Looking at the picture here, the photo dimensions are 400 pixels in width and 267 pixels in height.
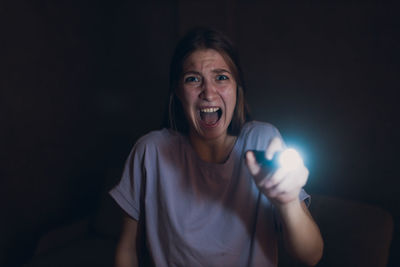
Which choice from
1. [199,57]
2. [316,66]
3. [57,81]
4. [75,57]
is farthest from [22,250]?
[316,66]

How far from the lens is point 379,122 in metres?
1.37

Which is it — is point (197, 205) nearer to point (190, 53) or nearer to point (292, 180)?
point (292, 180)

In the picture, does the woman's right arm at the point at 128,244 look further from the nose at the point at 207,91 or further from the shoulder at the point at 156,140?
the nose at the point at 207,91

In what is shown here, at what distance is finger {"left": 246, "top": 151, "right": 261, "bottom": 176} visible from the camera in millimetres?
702

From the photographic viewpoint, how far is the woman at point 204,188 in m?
0.94

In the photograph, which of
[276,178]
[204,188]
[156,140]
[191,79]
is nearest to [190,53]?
[191,79]

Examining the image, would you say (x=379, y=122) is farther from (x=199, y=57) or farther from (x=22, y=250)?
(x=22, y=250)

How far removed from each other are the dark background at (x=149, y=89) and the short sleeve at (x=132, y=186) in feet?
3.09

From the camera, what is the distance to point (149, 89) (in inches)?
86.8

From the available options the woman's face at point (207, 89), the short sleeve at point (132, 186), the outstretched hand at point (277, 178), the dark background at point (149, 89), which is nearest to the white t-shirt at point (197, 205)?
the short sleeve at point (132, 186)

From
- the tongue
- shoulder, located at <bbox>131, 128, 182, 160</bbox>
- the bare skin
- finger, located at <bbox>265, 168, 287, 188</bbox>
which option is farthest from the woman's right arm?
finger, located at <bbox>265, 168, 287, 188</bbox>

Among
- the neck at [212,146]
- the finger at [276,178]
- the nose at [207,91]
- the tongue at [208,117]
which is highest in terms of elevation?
the nose at [207,91]

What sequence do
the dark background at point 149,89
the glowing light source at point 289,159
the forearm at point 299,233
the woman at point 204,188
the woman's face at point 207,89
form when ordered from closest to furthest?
the glowing light source at point 289,159
the forearm at point 299,233
the woman at point 204,188
the woman's face at point 207,89
the dark background at point 149,89

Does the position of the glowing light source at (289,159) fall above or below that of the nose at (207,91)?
below
